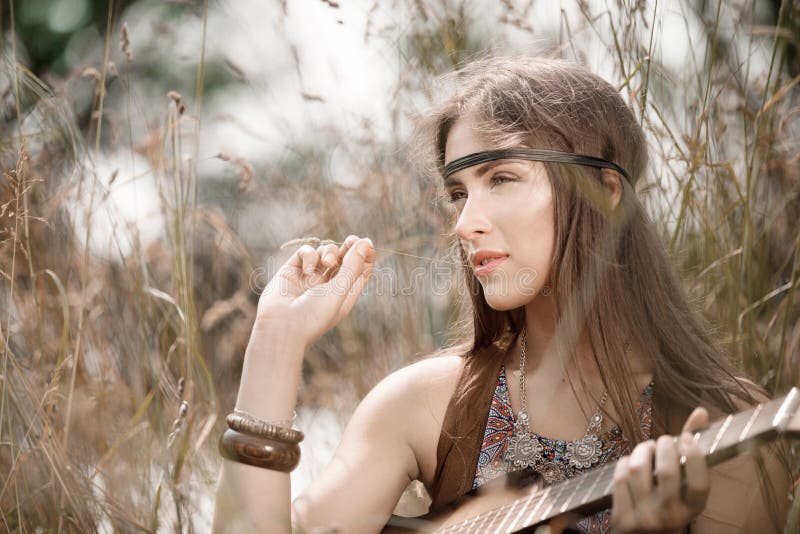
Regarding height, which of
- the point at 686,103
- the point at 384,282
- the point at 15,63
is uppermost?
the point at 15,63

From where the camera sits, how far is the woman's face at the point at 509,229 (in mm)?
1779

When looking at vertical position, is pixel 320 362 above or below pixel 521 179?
below

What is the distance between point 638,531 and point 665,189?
1.14 metres

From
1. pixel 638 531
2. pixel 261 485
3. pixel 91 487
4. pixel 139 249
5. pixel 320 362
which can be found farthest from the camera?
pixel 320 362

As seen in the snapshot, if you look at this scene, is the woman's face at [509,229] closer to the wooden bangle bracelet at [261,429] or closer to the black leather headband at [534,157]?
the black leather headband at [534,157]

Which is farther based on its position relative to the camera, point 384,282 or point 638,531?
point 384,282

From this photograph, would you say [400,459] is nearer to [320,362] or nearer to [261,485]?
[261,485]

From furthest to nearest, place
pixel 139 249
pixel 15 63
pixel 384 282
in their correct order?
pixel 384 282 < pixel 139 249 < pixel 15 63

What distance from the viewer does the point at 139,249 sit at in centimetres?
226

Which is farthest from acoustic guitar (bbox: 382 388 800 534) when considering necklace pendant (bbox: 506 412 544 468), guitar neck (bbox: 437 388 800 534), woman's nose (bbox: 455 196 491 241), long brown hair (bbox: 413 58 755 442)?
woman's nose (bbox: 455 196 491 241)

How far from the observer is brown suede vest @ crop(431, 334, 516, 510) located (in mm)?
1871

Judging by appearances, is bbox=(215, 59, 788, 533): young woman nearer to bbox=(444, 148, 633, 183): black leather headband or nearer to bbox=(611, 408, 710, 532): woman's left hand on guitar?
bbox=(444, 148, 633, 183): black leather headband

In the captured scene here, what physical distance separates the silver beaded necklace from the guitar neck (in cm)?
14

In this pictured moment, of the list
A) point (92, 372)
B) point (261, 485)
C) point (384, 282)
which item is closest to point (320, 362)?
point (384, 282)
